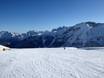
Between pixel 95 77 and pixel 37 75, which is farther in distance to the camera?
pixel 37 75

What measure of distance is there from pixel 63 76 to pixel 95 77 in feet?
7.88

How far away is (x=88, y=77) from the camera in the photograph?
37.9 feet

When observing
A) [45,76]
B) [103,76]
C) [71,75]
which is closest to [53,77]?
[45,76]

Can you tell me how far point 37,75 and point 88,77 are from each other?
3996 mm

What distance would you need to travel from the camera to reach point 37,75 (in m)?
12.5

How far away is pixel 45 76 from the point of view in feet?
39.9

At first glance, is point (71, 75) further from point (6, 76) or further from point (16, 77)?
point (6, 76)

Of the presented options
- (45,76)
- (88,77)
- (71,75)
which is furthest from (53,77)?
(88,77)

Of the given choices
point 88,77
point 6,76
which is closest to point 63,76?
point 88,77

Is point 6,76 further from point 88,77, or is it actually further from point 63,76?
point 88,77

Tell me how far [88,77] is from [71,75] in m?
1.41

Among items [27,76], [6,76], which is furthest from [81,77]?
[6,76]

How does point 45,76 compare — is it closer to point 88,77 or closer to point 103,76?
point 88,77

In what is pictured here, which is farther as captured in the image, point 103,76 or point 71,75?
point 71,75
